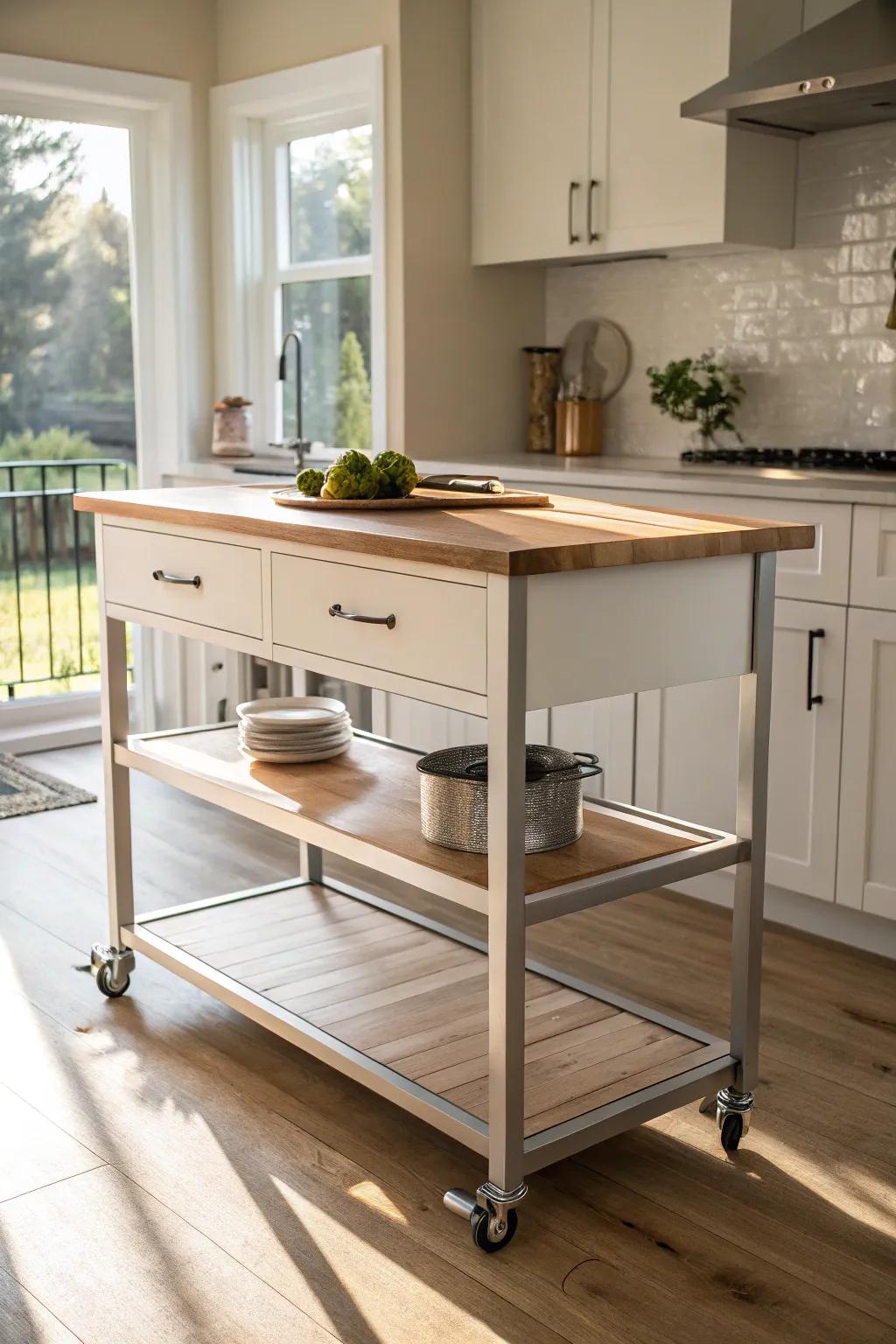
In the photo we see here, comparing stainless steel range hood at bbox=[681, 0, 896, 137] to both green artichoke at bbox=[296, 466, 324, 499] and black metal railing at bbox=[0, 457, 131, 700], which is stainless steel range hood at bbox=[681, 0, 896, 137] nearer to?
green artichoke at bbox=[296, 466, 324, 499]

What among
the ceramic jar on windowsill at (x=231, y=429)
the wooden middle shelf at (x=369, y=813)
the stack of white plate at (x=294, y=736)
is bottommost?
the wooden middle shelf at (x=369, y=813)

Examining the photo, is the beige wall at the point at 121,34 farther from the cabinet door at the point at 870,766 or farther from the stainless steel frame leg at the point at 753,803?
the stainless steel frame leg at the point at 753,803

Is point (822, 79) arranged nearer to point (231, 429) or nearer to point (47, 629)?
point (231, 429)

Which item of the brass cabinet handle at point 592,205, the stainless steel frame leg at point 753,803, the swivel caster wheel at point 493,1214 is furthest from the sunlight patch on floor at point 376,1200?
the brass cabinet handle at point 592,205

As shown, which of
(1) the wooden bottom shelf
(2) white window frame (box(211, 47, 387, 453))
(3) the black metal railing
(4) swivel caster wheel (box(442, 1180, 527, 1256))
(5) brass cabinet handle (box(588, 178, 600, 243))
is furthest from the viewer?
(3) the black metal railing

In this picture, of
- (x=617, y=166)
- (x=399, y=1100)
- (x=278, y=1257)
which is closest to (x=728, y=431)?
(x=617, y=166)

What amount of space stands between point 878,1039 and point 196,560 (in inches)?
61.1

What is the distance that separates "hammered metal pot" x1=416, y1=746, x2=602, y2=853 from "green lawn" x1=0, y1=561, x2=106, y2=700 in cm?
328

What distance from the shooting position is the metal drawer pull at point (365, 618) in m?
2.00

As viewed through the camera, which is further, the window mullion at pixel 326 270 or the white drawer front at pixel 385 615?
the window mullion at pixel 326 270

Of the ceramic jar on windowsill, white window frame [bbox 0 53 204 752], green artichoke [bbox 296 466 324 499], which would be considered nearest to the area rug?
white window frame [bbox 0 53 204 752]

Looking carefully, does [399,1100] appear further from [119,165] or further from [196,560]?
[119,165]

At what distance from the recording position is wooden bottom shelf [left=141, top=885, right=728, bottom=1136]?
2.22 metres

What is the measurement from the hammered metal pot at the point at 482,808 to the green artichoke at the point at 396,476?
0.50 m
